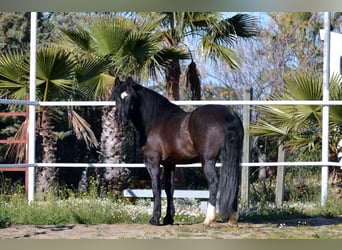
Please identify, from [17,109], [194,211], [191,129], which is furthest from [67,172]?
[191,129]

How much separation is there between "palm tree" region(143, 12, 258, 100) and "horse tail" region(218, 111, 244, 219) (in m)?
4.47

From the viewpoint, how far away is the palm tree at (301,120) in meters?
10.9

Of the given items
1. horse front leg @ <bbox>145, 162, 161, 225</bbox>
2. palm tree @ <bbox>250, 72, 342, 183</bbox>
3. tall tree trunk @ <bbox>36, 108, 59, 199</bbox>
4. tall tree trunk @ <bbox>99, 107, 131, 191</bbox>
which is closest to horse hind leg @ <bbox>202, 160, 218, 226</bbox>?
horse front leg @ <bbox>145, 162, 161, 225</bbox>

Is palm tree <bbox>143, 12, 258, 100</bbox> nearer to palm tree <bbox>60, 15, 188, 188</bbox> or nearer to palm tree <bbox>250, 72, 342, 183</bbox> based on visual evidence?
palm tree <bbox>60, 15, 188, 188</bbox>

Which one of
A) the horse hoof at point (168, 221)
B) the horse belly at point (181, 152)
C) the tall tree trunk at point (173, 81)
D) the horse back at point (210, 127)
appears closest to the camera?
the horse back at point (210, 127)

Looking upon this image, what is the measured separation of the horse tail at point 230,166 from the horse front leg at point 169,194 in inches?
32.2

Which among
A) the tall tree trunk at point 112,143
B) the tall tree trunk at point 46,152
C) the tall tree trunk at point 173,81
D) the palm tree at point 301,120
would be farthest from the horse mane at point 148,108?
the tall tree trunk at point 112,143

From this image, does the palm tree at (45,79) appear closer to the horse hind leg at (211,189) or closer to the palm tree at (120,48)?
the palm tree at (120,48)

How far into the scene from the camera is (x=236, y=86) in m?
24.3

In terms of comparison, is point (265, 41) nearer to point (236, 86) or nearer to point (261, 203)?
point (236, 86)

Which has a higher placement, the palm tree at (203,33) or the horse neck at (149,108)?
the palm tree at (203,33)

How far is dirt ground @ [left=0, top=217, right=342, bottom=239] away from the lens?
7.18m

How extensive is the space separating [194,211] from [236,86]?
1524 centimetres
